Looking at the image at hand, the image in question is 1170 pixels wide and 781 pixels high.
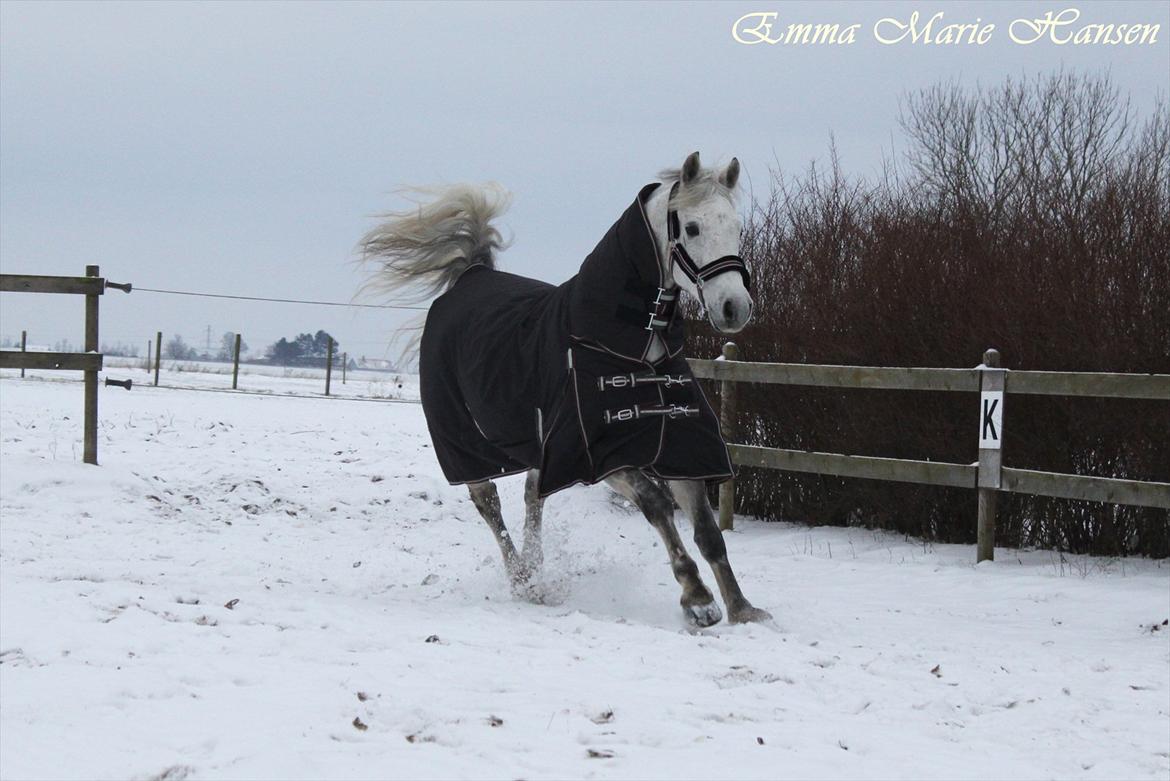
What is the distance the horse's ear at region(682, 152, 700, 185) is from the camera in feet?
15.5

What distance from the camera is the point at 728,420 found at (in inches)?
349

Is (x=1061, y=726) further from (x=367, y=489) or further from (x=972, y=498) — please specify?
(x=367, y=489)

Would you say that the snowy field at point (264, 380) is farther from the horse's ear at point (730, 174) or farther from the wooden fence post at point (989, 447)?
the horse's ear at point (730, 174)

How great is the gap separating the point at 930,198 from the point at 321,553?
5.71 m

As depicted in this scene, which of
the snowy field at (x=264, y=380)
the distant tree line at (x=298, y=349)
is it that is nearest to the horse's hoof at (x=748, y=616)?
the snowy field at (x=264, y=380)

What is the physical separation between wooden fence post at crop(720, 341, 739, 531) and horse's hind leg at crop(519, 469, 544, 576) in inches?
98.8

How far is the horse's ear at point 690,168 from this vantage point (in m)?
4.73

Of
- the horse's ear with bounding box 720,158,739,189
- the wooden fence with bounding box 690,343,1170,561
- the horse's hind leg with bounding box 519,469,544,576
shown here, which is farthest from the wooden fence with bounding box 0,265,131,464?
the horse's ear with bounding box 720,158,739,189

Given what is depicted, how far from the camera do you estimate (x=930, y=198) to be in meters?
9.52

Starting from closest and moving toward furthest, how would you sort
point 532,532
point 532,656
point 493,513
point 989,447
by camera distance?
point 532,656, point 532,532, point 493,513, point 989,447

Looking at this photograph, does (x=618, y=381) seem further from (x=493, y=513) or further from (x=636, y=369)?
(x=493, y=513)

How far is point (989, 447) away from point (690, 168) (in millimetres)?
3172

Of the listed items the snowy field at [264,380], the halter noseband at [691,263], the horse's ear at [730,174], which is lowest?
the snowy field at [264,380]

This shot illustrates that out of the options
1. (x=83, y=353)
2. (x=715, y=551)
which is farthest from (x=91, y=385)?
(x=715, y=551)
